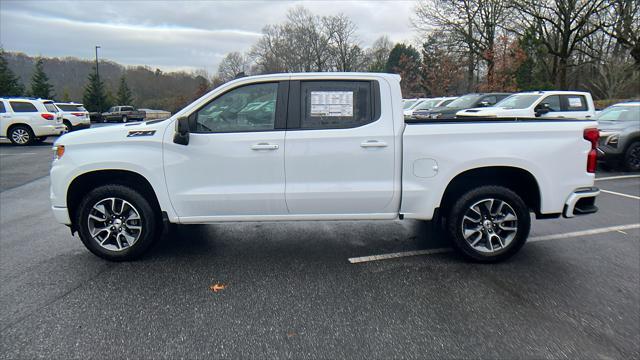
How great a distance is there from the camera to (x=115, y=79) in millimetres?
66875

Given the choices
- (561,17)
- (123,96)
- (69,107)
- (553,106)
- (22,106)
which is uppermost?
(561,17)

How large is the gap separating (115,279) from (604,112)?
40.0 ft

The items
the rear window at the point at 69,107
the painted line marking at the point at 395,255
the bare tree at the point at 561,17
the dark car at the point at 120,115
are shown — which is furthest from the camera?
the dark car at the point at 120,115

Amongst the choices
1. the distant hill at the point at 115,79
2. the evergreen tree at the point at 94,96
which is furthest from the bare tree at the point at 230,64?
Answer: the evergreen tree at the point at 94,96

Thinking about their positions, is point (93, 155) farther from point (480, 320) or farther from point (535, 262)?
point (535, 262)

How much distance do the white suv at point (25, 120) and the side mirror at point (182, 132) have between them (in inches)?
625

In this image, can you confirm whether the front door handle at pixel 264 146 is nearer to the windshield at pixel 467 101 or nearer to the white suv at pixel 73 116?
the windshield at pixel 467 101

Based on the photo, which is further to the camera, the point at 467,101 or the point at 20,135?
the point at 467,101

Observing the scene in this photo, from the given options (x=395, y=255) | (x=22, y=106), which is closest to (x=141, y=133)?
(x=395, y=255)

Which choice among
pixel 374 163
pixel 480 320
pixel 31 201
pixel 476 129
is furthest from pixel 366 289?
pixel 31 201

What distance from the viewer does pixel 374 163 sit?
404cm

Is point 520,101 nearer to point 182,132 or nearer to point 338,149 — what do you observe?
point 338,149

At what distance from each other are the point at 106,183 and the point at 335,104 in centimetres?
251

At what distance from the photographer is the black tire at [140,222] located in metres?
4.16
